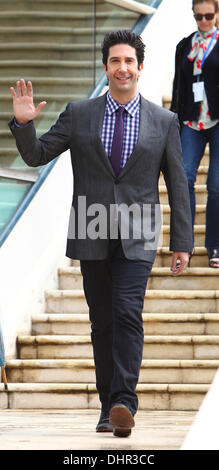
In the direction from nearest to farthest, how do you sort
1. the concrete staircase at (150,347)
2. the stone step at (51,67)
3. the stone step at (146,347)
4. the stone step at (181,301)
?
the concrete staircase at (150,347) < the stone step at (146,347) < the stone step at (181,301) < the stone step at (51,67)

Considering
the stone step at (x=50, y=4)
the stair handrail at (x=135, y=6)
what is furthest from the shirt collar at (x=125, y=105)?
the stair handrail at (x=135, y=6)

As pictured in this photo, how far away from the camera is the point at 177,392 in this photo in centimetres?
697

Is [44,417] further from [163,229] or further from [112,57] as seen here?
[163,229]

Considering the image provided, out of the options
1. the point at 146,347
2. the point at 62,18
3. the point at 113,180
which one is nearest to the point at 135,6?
the point at 62,18

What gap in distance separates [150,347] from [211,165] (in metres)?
1.50

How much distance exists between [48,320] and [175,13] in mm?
4246

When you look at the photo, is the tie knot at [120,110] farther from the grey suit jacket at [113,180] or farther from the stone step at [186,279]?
the stone step at [186,279]

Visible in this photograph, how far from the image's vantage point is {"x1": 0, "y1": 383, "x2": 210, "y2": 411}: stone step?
6.95m

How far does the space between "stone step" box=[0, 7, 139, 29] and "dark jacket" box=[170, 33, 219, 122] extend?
1.12 metres

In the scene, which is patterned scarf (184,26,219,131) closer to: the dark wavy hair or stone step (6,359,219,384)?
stone step (6,359,219,384)

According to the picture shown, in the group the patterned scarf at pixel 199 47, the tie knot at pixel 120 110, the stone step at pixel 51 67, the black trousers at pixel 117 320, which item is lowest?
the black trousers at pixel 117 320

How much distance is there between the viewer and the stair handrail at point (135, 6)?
10414 mm
